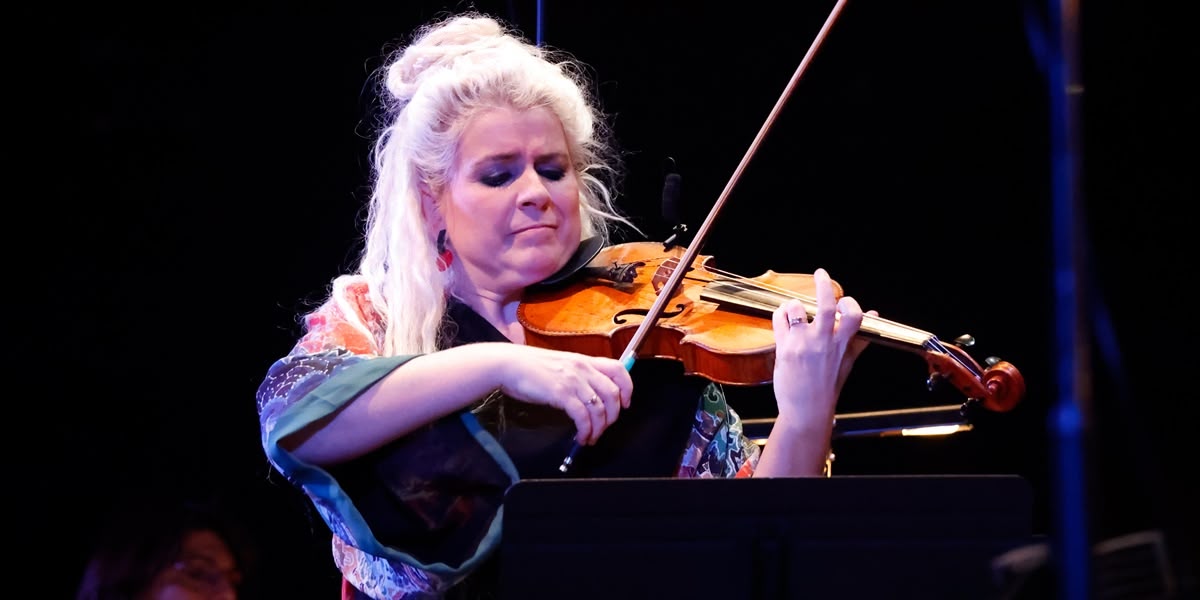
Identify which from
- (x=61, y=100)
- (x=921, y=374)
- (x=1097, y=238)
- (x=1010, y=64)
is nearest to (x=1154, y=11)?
(x=1010, y=64)

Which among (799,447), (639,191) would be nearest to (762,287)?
(799,447)

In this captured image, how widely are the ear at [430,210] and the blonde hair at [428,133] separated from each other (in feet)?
0.05

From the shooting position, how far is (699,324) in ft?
5.82

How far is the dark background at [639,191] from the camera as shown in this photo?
2.44m

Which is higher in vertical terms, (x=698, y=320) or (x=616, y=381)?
(x=698, y=320)

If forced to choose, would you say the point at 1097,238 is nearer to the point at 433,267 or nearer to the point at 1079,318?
the point at 433,267

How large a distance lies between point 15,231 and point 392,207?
1.09 meters

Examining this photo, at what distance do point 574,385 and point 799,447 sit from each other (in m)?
0.41

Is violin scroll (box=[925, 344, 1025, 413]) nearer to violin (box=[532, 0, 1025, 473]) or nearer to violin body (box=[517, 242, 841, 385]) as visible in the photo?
violin (box=[532, 0, 1025, 473])

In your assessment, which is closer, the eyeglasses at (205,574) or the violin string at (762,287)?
the violin string at (762,287)

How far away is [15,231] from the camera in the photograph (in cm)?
250

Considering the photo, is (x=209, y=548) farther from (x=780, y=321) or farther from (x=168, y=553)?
(x=780, y=321)

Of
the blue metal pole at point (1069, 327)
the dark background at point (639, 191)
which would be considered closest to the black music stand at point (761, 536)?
the blue metal pole at point (1069, 327)

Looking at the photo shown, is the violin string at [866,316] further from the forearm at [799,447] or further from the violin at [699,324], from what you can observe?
the forearm at [799,447]
